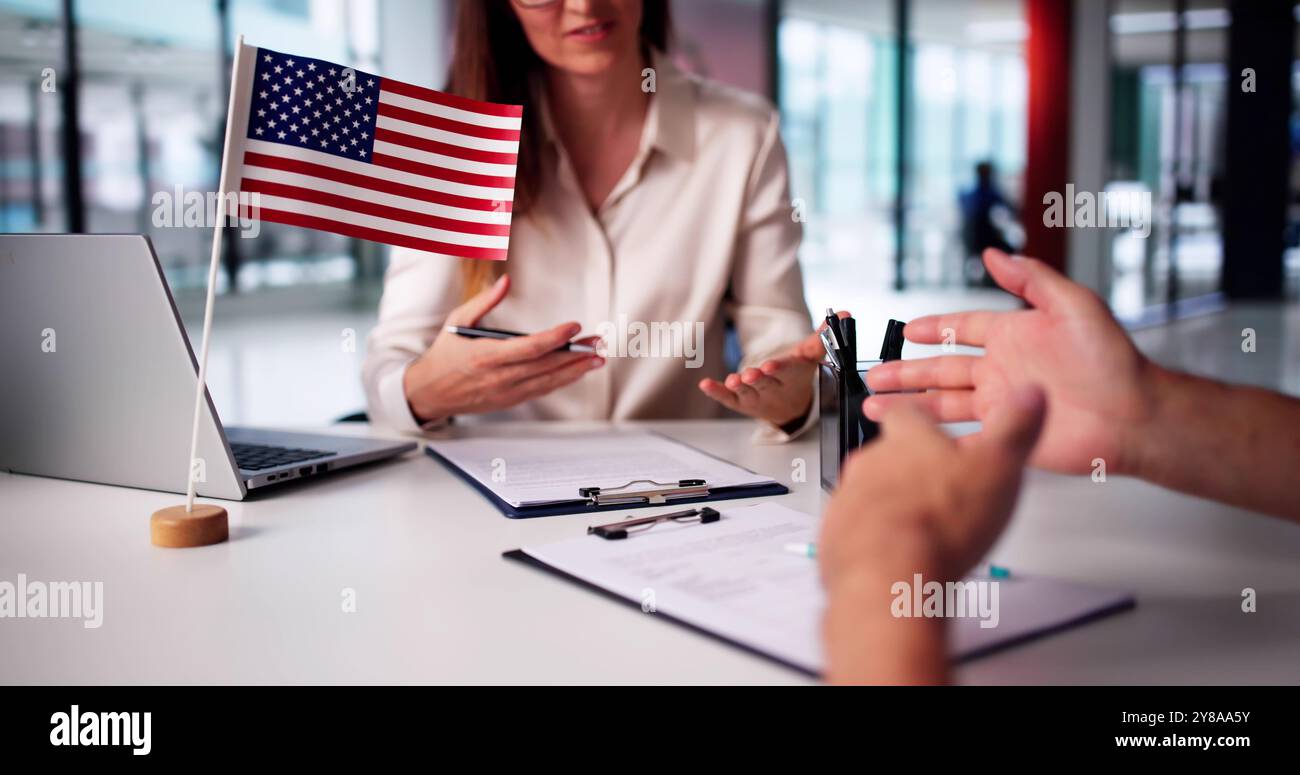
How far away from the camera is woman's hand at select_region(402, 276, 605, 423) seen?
5.10 feet

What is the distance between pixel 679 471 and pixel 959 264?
12.0 metres

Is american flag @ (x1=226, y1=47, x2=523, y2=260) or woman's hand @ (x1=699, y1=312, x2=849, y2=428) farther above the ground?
american flag @ (x1=226, y1=47, x2=523, y2=260)

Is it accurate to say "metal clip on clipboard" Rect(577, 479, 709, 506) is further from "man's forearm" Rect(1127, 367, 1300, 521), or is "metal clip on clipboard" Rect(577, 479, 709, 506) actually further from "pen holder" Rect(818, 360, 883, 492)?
"man's forearm" Rect(1127, 367, 1300, 521)

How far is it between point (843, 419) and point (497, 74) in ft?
3.97

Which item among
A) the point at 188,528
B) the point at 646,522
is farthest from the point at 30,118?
the point at 646,522

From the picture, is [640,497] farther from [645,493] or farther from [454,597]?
[454,597]

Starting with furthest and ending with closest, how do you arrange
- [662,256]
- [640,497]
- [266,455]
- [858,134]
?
[858,134]
[662,256]
[266,455]
[640,497]

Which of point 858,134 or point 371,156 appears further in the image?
point 858,134

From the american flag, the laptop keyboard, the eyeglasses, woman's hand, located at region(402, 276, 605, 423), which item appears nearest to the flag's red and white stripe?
the american flag

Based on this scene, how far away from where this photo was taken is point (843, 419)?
115cm

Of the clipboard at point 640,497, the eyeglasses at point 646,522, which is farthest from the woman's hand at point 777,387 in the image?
the eyeglasses at point 646,522

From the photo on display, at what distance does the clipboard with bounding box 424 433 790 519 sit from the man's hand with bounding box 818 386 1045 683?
55 centimetres

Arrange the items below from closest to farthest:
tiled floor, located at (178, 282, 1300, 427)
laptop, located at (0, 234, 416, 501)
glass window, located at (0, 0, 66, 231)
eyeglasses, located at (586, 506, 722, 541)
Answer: eyeglasses, located at (586, 506, 722, 541)
laptop, located at (0, 234, 416, 501)
tiled floor, located at (178, 282, 1300, 427)
glass window, located at (0, 0, 66, 231)
